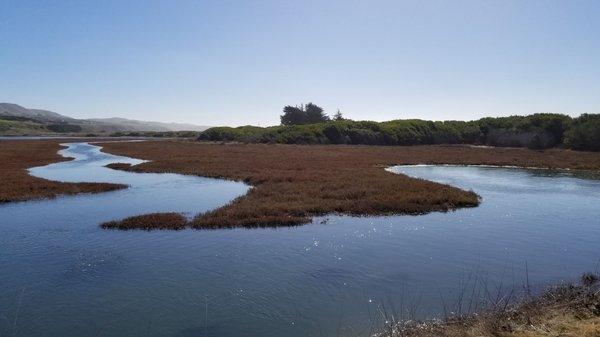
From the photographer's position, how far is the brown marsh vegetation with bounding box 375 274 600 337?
10.6 meters

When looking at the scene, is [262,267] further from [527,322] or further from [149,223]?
[149,223]

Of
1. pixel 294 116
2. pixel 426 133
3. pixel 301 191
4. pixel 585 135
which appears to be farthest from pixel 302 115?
pixel 301 191

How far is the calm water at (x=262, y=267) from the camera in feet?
43.4

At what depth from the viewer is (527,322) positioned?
11.4 m

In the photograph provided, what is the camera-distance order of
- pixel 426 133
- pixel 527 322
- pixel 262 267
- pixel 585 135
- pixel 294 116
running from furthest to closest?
pixel 294 116, pixel 426 133, pixel 585 135, pixel 262 267, pixel 527 322

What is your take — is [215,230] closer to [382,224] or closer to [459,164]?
[382,224]

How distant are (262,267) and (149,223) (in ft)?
31.1

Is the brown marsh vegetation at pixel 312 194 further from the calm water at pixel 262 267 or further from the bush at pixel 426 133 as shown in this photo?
the bush at pixel 426 133

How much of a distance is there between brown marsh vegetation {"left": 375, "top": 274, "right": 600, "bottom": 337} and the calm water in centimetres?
146

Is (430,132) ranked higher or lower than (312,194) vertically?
higher

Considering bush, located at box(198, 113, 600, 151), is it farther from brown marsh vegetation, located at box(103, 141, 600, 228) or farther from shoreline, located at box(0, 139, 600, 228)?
brown marsh vegetation, located at box(103, 141, 600, 228)

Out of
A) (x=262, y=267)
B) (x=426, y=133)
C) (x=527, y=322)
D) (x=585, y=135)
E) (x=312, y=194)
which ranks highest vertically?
(x=585, y=135)

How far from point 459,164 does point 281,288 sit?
173 feet

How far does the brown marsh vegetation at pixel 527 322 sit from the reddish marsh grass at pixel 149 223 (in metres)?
15.4
